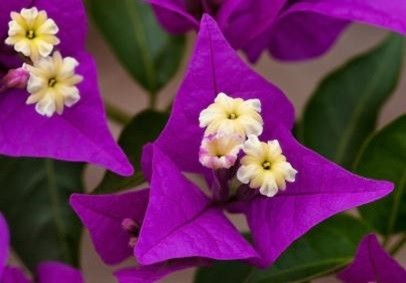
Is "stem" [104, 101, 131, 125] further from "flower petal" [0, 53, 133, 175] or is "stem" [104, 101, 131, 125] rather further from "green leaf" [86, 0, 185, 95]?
"flower petal" [0, 53, 133, 175]

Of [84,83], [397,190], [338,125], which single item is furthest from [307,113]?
[84,83]

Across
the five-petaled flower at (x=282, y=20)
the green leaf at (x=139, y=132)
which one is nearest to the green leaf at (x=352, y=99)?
the five-petaled flower at (x=282, y=20)

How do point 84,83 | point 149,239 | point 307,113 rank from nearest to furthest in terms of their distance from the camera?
point 149,239 → point 84,83 → point 307,113

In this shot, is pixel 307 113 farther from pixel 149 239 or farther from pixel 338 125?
pixel 149 239

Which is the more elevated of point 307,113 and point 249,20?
point 249,20

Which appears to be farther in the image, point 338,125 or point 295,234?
point 338,125

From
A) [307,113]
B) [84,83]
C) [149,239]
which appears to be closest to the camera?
[149,239]
